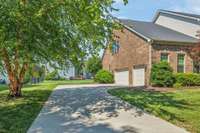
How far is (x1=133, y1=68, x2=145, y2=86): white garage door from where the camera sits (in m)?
31.4

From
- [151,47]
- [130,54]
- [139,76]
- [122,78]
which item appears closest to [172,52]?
[151,47]

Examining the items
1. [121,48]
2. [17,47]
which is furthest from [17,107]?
[121,48]

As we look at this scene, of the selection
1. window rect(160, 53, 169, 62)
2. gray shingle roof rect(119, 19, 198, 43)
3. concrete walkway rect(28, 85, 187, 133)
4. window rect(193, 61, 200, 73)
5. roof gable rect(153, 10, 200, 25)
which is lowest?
concrete walkway rect(28, 85, 187, 133)

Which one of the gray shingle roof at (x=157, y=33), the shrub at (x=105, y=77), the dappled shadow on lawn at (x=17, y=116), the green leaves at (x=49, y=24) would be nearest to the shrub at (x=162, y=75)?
the gray shingle roof at (x=157, y=33)

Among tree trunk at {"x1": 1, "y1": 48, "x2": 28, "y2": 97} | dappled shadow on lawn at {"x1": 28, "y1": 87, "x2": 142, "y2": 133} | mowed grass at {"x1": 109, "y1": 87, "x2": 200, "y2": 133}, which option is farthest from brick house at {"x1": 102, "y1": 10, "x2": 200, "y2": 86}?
dappled shadow on lawn at {"x1": 28, "y1": 87, "x2": 142, "y2": 133}

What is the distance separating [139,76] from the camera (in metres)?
32.3

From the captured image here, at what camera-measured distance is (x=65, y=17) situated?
50.9ft

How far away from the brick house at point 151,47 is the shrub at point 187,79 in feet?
7.75

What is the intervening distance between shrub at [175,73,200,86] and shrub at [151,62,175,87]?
53 cm

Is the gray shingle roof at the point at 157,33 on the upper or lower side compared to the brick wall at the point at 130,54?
upper

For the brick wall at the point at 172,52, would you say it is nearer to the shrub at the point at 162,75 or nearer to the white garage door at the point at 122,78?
the shrub at the point at 162,75

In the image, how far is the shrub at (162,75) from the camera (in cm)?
2812

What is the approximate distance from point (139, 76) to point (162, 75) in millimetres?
4237

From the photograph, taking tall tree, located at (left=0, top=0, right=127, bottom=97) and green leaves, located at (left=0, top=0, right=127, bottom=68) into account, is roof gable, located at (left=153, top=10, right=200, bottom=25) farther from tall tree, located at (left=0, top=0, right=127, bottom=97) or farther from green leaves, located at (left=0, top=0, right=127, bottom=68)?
green leaves, located at (left=0, top=0, right=127, bottom=68)
